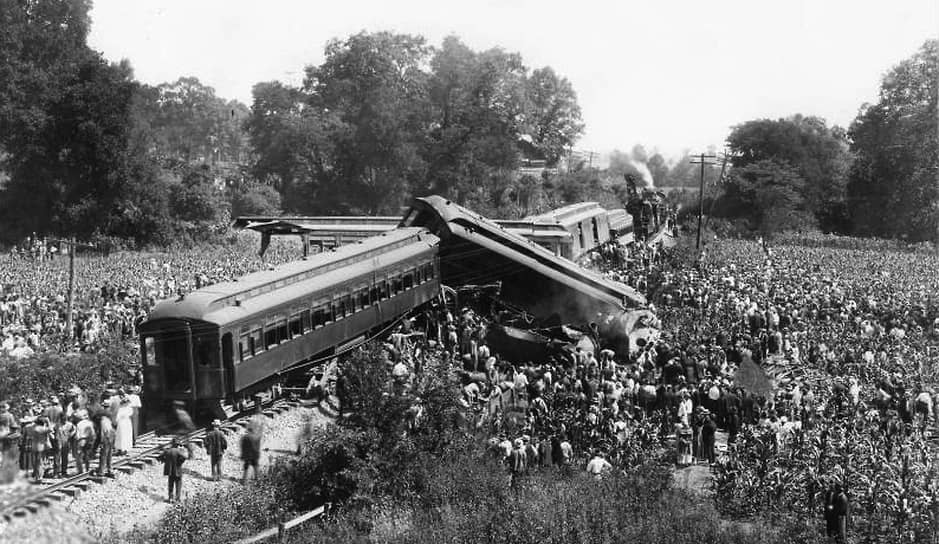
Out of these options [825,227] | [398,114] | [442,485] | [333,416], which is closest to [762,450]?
[442,485]

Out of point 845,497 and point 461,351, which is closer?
point 845,497

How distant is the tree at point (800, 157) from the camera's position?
72562 mm

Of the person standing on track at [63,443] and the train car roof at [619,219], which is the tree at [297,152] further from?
the person standing on track at [63,443]

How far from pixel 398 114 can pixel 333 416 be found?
4346 cm

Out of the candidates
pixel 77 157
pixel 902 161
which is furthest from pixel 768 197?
pixel 77 157

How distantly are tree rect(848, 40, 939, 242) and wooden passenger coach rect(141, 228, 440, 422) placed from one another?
4859 cm

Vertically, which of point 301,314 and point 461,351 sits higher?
point 301,314

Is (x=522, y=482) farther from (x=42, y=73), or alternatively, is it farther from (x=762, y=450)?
(x=42, y=73)

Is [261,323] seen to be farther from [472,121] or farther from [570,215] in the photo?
[472,121]

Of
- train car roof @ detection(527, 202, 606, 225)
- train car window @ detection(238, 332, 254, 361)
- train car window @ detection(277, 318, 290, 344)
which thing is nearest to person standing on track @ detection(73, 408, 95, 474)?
train car window @ detection(238, 332, 254, 361)

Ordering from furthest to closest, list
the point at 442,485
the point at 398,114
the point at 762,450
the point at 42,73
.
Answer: the point at 398,114, the point at 42,73, the point at 762,450, the point at 442,485

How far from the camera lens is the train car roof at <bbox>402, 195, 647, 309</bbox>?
29438 mm

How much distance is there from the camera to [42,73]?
179ft

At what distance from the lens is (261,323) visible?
65.1 ft
